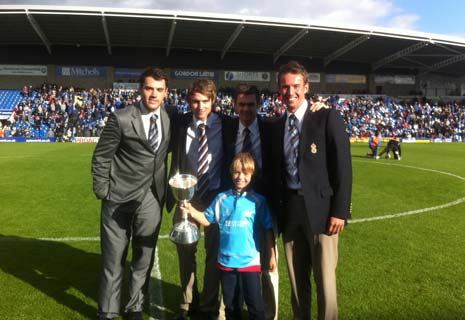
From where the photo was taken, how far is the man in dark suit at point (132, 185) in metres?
3.41

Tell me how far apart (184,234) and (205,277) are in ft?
2.38

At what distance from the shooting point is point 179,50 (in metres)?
40.5

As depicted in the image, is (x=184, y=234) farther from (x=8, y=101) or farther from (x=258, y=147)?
(x=8, y=101)

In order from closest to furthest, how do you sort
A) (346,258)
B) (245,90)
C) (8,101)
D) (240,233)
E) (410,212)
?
(240,233)
(245,90)
(346,258)
(410,212)
(8,101)

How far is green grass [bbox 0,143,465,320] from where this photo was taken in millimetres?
3807

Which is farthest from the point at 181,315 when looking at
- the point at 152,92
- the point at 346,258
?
the point at 346,258

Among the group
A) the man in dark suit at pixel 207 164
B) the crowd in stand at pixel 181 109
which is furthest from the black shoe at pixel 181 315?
the crowd in stand at pixel 181 109

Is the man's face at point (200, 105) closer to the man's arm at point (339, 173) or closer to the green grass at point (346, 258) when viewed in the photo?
the man's arm at point (339, 173)

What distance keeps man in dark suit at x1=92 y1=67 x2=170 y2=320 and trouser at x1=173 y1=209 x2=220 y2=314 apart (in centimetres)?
33

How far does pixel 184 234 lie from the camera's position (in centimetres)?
310

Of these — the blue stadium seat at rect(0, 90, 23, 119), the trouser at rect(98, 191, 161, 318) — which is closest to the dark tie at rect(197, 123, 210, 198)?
the trouser at rect(98, 191, 161, 318)

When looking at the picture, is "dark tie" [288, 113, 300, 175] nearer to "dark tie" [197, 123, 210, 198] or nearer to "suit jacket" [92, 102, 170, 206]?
"dark tie" [197, 123, 210, 198]

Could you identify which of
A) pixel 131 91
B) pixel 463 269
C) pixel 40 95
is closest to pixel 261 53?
pixel 131 91

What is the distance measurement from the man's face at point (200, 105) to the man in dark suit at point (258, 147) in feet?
0.82
